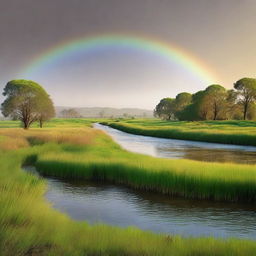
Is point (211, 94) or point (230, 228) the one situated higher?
point (211, 94)

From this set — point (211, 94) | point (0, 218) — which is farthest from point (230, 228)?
point (211, 94)

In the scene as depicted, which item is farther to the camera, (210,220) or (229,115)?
(229,115)

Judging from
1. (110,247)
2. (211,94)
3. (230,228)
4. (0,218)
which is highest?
(211,94)

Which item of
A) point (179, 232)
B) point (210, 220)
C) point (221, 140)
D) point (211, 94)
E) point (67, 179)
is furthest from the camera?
point (211, 94)

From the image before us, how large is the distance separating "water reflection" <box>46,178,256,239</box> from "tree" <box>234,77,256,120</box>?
265 ft

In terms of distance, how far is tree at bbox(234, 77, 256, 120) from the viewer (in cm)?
9206

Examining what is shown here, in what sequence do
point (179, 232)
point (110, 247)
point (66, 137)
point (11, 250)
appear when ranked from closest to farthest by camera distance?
point (11, 250) < point (110, 247) < point (179, 232) < point (66, 137)

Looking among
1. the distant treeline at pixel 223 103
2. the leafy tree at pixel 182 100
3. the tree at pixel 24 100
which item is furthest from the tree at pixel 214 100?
the tree at pixel 24 100

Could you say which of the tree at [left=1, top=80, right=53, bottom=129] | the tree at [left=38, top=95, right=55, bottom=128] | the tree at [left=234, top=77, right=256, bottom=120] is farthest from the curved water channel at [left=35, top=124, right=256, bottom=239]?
the tree at [left=234, top=77, right=256, bottom=120]

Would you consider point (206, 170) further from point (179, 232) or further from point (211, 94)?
point (211, 94)

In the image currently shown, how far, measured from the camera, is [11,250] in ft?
23.9

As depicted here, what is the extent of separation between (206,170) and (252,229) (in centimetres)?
593

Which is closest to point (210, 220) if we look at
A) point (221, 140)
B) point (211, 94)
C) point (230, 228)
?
point (230, 228)

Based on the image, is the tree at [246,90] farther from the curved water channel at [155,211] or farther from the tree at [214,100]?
the curved water channel at [155,211]
